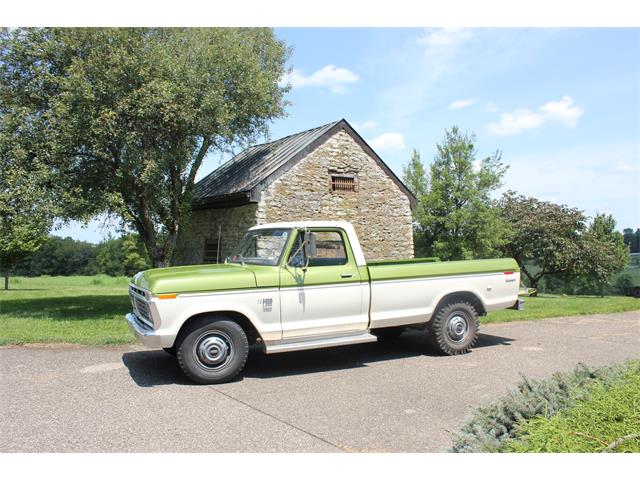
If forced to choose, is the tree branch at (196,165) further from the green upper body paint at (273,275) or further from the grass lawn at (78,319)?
the green upper body paint at (273,275)

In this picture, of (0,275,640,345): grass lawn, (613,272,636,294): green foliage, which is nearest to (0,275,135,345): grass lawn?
(0,275,640,345): grass lawn

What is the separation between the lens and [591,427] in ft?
11.1

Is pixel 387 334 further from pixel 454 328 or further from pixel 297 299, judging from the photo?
pixel 297 299

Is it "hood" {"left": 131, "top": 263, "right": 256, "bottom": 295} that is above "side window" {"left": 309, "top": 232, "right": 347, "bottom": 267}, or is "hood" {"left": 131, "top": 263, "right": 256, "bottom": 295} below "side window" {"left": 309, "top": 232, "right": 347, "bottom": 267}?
below

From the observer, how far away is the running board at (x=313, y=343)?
674 centimetres

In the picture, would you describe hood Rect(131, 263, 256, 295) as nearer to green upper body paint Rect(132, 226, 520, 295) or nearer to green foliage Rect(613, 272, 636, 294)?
green upper body paint Rect(132, 226, 520, 295)

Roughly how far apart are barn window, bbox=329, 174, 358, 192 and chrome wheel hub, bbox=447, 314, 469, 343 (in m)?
8.58

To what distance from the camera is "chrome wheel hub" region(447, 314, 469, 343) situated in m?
8.18

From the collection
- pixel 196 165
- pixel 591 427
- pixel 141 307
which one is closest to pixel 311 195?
pixel 196 165

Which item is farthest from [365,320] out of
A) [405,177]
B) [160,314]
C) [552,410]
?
[405,177]

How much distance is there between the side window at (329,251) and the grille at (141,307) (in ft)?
7.45

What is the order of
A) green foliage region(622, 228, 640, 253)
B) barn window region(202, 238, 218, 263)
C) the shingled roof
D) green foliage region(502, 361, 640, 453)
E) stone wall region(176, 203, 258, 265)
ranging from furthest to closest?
green foliage region(622, 228, 640, 253) → barn window region(202, 238, 218, 263) → stone wall region(176, 203, 258, 265) → the shingled roof → green foliage region(502, 361, 640, 453)

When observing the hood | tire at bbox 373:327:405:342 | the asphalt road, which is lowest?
the asphalt road

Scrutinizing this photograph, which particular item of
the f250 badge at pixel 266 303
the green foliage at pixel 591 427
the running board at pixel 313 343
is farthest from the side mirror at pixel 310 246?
the green foliage at pixel 591 427
